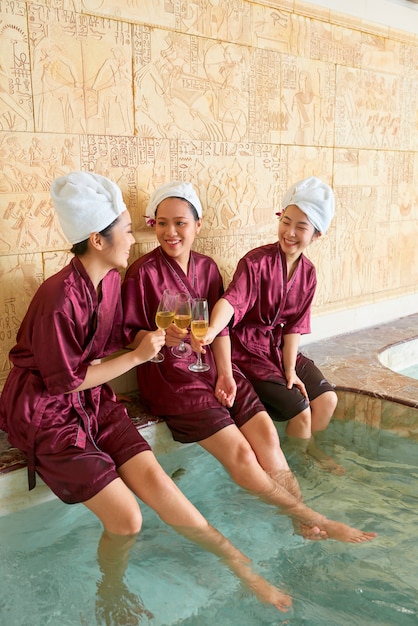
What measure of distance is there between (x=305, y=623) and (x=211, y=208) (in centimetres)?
284

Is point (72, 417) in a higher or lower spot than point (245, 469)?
higher

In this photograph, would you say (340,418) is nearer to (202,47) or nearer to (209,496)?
(209,496)

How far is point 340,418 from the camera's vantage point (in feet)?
14.1

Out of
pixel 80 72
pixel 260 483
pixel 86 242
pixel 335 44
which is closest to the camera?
pixel 86 242

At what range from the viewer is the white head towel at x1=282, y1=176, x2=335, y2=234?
153 inches

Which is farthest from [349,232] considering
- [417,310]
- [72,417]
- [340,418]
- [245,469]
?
[72,417]

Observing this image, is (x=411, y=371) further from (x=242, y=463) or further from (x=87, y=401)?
(x=87, y=401)

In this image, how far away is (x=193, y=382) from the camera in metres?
3.68

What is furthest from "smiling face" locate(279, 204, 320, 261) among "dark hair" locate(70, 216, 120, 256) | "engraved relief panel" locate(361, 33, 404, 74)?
"engraved relief panel" locate(361, 33, 404, 74)

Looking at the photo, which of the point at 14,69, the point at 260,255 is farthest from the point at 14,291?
the point at 260,255

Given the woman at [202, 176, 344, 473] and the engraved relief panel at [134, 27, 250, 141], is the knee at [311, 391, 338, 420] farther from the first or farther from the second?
the engraved relief panel at [134, 27, 250, 141]

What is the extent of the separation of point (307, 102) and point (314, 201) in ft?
5.05

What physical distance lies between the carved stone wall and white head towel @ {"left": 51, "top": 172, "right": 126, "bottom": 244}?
2.20 feet

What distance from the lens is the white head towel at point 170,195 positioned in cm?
377
